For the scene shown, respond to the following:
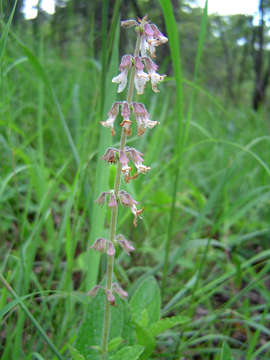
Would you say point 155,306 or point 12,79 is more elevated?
point 12,79

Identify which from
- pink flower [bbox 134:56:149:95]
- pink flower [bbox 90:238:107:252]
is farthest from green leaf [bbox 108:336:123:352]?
pink flower [bbox 134:56:149:95]

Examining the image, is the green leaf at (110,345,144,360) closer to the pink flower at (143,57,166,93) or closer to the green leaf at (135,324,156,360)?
the green leaf at (135,324,156,360)

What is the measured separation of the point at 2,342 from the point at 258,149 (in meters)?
4.15

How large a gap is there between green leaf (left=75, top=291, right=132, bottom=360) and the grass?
0.14 metres

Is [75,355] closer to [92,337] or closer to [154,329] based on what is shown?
[92,337]

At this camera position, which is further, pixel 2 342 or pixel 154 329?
pixel 2 342

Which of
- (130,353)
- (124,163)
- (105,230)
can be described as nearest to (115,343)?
(130,353)

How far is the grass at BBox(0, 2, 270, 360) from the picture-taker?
1837 mm

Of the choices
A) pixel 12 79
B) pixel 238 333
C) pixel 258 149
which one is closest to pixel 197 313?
pixel 238 333

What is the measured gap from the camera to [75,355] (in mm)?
1313

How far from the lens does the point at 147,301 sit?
1793 mm

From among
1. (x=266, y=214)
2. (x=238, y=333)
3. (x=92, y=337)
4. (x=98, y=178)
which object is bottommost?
(x=238, y=333)

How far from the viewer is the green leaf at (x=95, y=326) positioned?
1.55 m

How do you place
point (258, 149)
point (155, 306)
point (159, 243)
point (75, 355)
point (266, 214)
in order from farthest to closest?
point (258, 149) → point (266, 214) → point (159, 243) → point (155, 306) → point (75, 355)
